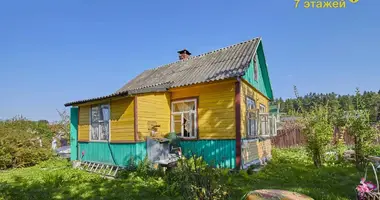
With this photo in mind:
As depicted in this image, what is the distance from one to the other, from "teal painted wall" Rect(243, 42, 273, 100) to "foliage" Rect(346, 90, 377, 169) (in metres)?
4.02

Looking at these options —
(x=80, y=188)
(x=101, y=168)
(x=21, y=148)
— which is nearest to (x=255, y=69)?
(x=101, y=168)

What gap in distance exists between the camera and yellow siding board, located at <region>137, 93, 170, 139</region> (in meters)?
8.63

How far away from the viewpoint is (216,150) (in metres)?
8.68

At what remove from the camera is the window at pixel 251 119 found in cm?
930

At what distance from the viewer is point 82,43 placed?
47.0 ft

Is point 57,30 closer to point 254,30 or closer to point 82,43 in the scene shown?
point 82,43

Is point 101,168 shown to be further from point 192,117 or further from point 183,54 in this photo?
point 183,54

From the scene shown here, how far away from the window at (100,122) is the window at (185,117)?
2812mm

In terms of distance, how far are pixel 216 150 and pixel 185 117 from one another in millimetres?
2069

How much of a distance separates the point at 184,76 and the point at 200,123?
2.49 meters

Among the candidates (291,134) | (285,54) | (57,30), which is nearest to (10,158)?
(57,30)

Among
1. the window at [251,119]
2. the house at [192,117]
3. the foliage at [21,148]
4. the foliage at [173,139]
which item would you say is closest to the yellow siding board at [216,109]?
the house at [192,117]

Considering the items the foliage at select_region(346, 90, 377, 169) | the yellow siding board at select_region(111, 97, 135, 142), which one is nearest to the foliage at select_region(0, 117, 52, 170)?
the yellow siding board at select_region(111, 97, 135, 142)

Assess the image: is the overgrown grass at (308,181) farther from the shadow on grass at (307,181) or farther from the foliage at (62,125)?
the foliage at (62,125)
